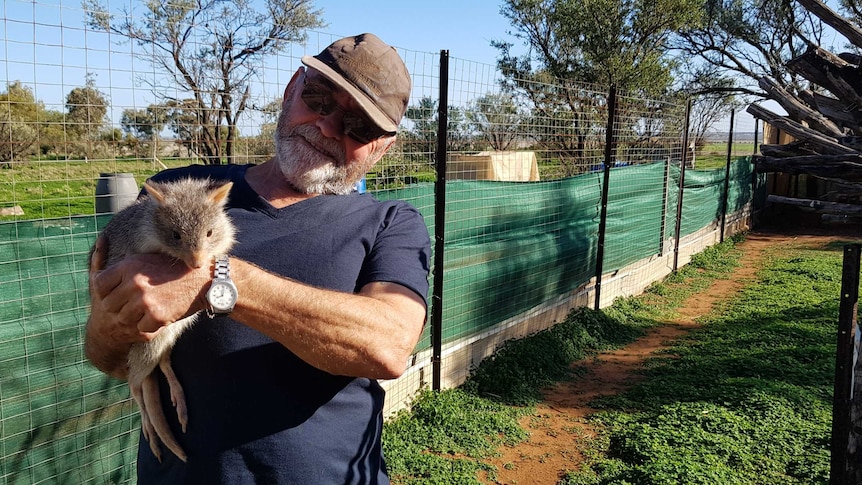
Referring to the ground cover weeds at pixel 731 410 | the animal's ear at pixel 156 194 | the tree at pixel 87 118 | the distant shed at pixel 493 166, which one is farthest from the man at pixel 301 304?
the distant shed at pixel 493 166

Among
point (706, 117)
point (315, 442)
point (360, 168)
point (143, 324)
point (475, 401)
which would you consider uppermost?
point (706, 117)

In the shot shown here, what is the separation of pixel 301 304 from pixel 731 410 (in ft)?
17.1

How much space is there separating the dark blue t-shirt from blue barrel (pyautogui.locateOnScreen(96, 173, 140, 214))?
6.52ft

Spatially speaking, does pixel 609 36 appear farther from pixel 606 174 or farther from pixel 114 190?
pixel 114 190

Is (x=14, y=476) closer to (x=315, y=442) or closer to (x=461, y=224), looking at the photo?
(x=315, y=442)

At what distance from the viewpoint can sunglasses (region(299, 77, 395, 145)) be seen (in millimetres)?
2141

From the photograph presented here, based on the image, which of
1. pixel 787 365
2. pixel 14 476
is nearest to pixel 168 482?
pixel 14 476

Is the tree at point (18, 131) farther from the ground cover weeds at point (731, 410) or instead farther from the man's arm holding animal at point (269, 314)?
the ground cover weeds at point (731, 410)

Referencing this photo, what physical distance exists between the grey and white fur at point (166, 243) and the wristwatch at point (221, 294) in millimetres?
172

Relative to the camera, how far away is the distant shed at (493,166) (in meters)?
6.34

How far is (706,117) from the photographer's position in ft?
54.6

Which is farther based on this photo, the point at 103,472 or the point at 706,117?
the point at 706,117

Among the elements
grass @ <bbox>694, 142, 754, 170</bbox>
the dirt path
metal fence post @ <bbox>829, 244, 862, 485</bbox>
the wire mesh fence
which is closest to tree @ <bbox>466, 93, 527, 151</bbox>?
the wire mesh fence

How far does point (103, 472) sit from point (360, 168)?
2645 mm
